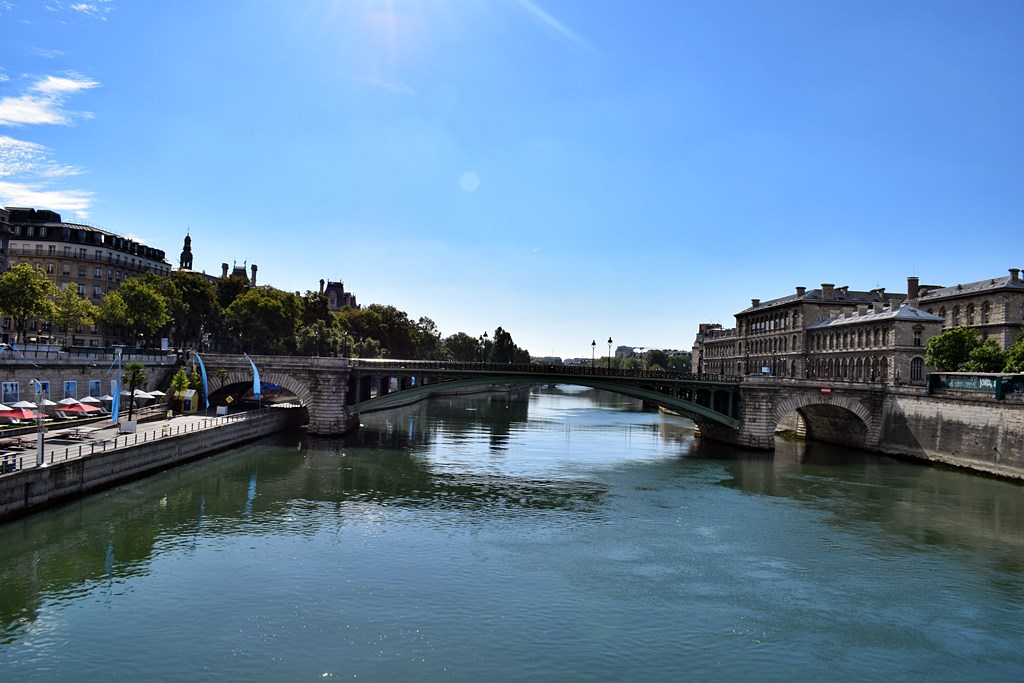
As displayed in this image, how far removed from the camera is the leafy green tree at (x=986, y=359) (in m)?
76.1

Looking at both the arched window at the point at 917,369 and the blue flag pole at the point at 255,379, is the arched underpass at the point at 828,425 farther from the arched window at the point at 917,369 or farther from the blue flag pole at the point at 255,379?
the blue flag pole at the point at 255,379

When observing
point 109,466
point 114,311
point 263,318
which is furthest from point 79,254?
point 109,466

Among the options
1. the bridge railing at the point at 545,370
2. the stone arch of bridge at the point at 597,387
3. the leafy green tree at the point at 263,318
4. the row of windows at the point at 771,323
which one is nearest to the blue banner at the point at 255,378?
the bridge railing at the point at 545,370

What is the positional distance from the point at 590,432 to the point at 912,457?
34.2m

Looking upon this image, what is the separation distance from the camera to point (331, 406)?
69.3 m

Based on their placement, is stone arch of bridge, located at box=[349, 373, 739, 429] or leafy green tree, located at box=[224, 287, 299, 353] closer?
stone arch of bridge, located at box=[349, 373, 739, 429]

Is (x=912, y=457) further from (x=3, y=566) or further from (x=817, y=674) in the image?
(x=3, y=566)

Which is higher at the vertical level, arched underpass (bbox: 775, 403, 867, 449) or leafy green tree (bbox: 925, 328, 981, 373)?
leafy green tree (bbox: 925, 328, 981, 373)

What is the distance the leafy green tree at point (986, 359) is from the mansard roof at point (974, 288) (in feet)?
49.1

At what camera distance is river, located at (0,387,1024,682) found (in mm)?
21250

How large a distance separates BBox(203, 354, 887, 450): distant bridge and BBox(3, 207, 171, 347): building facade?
40.5 meters

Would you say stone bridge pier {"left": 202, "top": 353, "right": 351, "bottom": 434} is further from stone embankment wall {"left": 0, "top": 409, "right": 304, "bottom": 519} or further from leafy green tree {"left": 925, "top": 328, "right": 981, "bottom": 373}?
leafy green tree {"left": 925, "top": 328, "right": 981, "bottom": 373}

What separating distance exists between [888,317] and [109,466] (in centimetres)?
8005

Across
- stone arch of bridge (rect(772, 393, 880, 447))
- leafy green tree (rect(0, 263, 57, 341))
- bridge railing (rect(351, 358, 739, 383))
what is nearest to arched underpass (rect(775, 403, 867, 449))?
stone arch of bridge (rect(772, 393, 880, 447))
